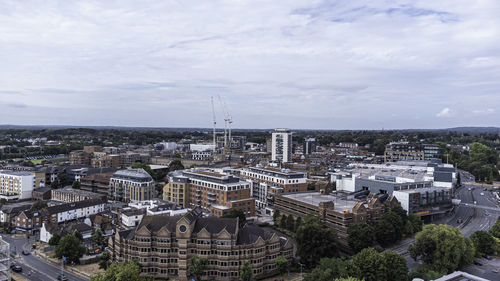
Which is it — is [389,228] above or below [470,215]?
above

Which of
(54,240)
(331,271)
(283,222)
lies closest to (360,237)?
(331,271)

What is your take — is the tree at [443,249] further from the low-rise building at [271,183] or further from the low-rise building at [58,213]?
the low-rise building at [58,213]

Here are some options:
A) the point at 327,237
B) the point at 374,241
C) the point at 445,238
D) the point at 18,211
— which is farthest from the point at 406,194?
the point at 18,211

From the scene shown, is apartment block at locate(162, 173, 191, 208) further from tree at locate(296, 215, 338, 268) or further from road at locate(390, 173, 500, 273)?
road at locate(390, 173, 500, 273)

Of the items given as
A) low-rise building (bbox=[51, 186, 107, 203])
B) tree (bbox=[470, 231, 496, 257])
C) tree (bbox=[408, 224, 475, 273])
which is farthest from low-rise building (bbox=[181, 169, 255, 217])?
tree (bbox=[470, 231, 496, 257])

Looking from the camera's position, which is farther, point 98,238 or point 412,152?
point 412,152

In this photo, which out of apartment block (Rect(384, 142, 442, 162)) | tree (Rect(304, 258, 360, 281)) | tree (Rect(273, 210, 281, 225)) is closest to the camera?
tree (Rect(304, 258, 360, 281))

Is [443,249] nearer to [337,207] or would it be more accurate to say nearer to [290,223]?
[337,207]
